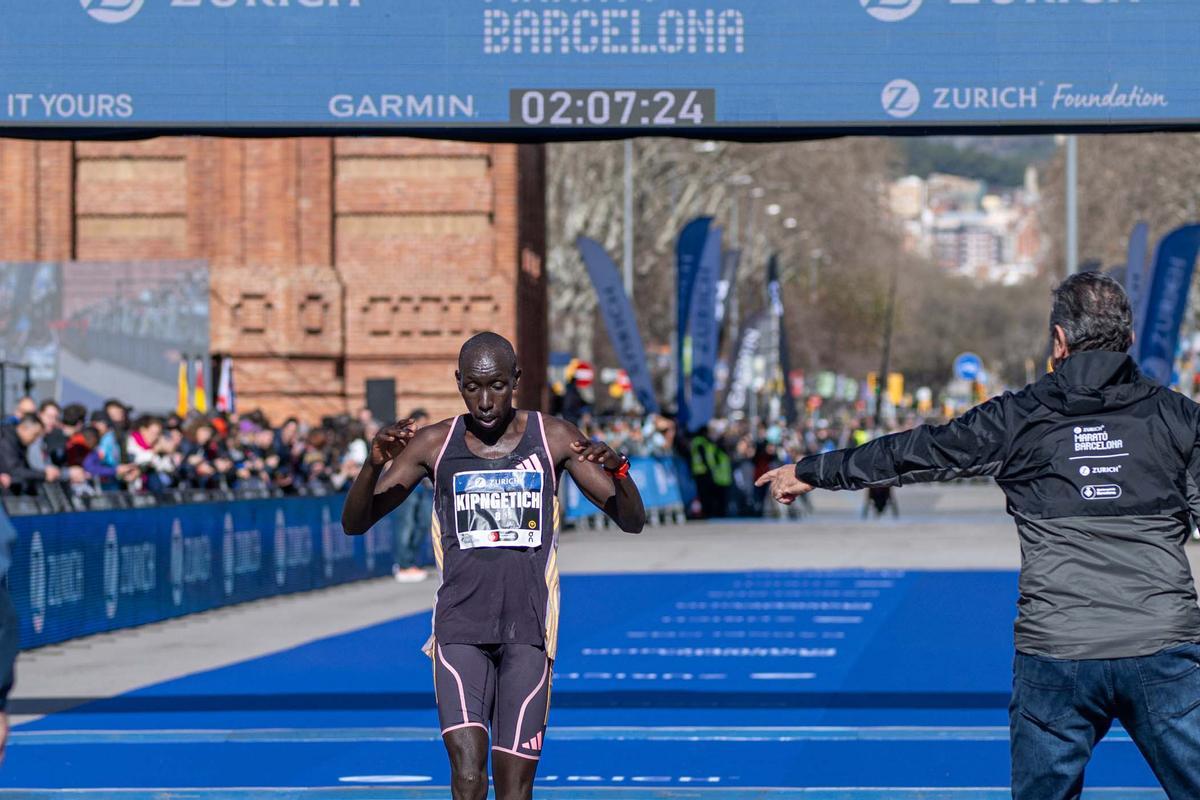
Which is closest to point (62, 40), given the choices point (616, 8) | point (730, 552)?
point (616, 8)

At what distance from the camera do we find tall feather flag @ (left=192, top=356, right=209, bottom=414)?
98.6 feet

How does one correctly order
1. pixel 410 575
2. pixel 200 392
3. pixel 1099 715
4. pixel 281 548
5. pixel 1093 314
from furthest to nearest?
pixel 200 392 → pixel 410 575 → pixel 281 548 → pixel 1093 314 → pixel 1099 715

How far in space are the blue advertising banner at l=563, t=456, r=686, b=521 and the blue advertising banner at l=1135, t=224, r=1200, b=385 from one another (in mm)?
8434

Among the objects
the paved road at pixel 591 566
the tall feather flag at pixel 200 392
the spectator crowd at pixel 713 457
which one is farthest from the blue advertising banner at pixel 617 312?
the tall feather flag at pixel 200 392

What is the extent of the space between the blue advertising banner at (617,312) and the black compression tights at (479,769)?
32112mm

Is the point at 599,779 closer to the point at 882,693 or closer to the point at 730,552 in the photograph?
the point at 882,693

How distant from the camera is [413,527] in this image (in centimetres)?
2619

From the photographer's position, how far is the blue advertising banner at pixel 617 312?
3956cm

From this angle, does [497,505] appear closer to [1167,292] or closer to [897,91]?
[897,91]

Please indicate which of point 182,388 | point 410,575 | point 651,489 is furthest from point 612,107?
point 651,489

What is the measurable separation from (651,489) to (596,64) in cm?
2961

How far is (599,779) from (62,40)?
4.51 meters

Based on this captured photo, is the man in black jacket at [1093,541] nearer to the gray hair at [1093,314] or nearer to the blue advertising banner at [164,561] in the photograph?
the gray hair at [1093,314]

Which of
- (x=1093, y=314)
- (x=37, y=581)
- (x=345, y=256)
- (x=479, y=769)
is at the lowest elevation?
(x=37, y=581)
